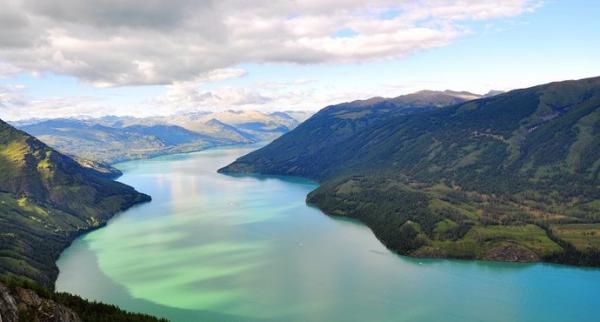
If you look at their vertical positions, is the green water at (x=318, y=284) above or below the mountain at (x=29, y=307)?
below

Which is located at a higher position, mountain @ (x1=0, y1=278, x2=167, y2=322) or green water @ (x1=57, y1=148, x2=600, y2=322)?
mountain @ (x1=0, y1=278, x2=167, y2=322)

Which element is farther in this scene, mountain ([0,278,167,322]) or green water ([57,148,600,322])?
green water ([57,148,600,322])

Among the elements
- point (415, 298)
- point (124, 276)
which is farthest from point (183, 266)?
point (415, 298)

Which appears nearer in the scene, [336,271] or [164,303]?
[164,303]

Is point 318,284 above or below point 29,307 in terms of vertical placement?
below

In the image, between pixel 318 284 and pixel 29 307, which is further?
pixel 318 284

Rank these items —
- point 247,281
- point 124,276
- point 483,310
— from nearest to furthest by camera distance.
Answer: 1. point 483,310
2. point 247,281
3. point 124,276

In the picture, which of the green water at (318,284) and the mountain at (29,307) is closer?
the mountain at (29,307)

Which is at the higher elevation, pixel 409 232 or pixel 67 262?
pixel 409 232

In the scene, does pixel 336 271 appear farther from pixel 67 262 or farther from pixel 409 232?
pixel 67 262

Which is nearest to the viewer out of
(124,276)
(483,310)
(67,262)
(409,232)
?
(483,310)
